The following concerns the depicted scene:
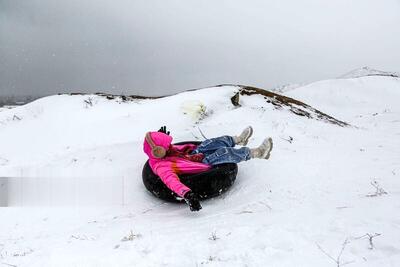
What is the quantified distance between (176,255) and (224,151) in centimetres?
333

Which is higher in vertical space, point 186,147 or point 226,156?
point 226,156

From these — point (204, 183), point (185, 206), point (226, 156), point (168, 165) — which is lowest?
point (185, 206)

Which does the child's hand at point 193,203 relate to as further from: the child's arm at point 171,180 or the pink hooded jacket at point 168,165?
the pink hooded jacket at point 168,165

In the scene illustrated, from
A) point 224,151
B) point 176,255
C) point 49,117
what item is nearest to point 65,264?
point 176,255

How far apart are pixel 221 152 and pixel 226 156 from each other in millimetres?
155

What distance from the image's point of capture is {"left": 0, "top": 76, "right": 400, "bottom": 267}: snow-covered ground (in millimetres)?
4242

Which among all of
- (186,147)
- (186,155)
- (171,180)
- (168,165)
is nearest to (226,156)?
(186,155)

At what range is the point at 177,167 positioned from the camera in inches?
273

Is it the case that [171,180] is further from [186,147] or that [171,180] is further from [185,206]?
[186,147]

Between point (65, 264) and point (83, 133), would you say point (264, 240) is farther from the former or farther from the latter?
point (83, 133)

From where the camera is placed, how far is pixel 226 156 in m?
7.20

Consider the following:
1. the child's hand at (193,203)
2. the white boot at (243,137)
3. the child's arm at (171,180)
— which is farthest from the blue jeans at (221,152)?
the child's hand at (193,203)

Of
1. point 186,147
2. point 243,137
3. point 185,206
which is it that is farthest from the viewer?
point 243,137

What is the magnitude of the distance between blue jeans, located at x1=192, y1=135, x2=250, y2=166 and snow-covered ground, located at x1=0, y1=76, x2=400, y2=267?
55 cm
